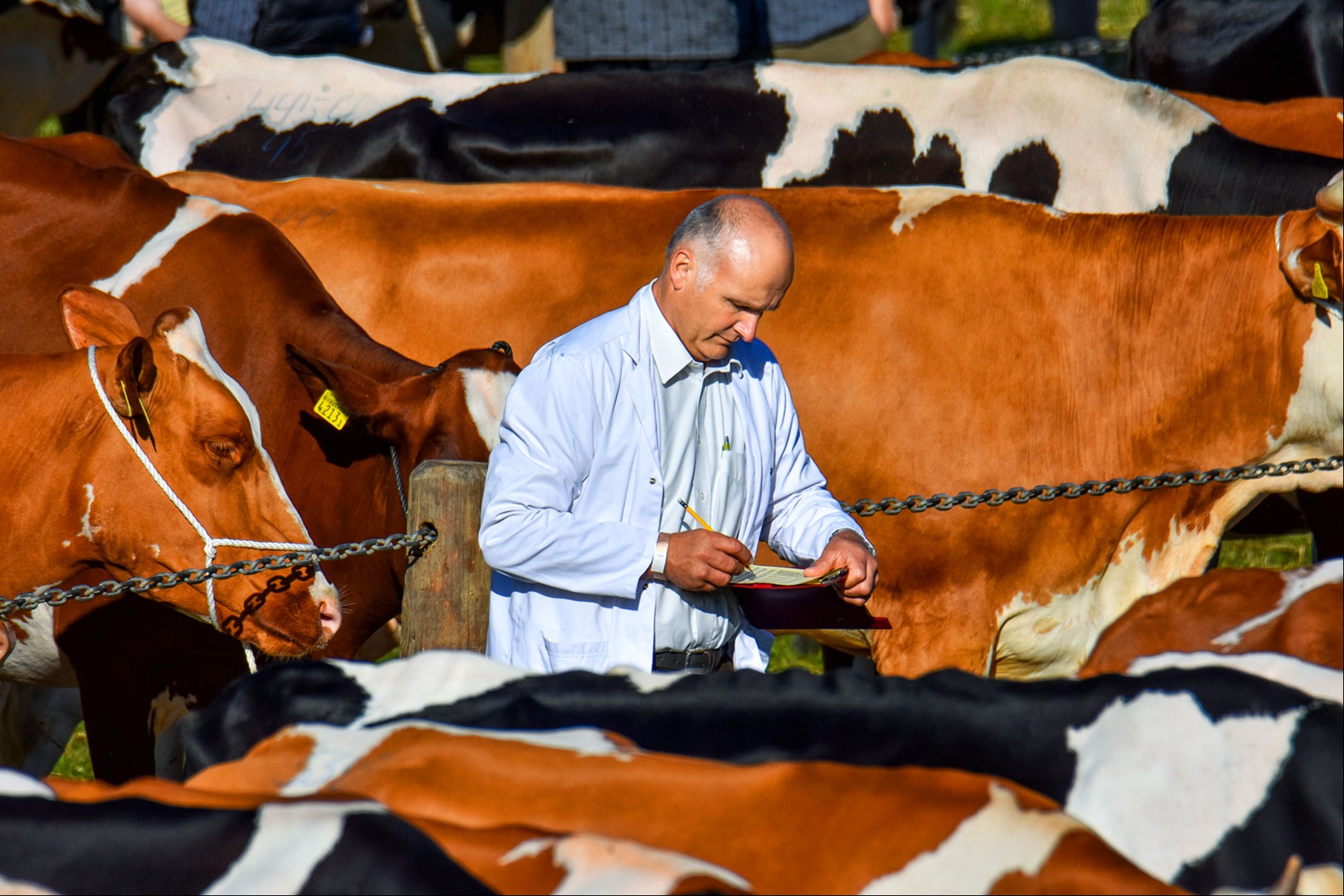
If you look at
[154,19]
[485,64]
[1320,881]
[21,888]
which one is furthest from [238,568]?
[485,64]

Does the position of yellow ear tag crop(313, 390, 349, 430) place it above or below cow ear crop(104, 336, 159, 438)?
below

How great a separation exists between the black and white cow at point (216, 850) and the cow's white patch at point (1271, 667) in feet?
2.99

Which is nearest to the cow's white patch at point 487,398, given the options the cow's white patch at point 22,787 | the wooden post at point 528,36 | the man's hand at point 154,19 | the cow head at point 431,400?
the cow head at point 431,400

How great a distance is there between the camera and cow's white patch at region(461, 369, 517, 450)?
356 centimetres

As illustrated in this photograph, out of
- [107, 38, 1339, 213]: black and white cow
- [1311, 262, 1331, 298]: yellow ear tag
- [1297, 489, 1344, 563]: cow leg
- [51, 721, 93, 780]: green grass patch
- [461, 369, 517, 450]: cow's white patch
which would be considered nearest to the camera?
[461, 369, 517, 450]: cow's white patch

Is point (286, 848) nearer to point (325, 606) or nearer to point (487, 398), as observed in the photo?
point (325, 606)

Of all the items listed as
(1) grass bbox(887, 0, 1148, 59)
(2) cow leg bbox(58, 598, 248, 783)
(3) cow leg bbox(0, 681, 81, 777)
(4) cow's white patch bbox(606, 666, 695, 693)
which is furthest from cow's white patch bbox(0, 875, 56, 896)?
(1) grass bbox(887, 0, 1148, 59)

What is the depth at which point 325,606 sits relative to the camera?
10.6 feet

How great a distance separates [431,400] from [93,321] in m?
0.78

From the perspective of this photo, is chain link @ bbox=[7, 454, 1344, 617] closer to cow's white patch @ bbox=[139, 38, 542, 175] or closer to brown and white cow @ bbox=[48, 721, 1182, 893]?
brown and white cow @ bbox=[48, 721, 1182, 893]

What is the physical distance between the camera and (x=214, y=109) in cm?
571

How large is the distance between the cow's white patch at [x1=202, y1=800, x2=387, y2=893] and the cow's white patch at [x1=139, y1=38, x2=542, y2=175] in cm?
433

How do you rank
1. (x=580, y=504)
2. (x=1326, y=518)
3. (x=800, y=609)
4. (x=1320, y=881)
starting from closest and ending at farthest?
(x=1320, y=881)
(x=580, y=504)
(x=800, y=609)
(x=1326, y=518)

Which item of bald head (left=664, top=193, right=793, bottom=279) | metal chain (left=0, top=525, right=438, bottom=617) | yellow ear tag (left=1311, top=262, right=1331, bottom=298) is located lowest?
metal chain (left=0, top=525, right=438, bottom=617)
